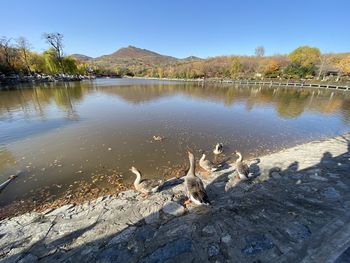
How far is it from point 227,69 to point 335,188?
285ft

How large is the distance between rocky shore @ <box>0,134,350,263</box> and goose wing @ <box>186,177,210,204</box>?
286 mm

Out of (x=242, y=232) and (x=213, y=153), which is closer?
(x=242, y=232)

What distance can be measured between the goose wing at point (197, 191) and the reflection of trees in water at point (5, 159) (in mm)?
7854

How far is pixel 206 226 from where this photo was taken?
3754 mm

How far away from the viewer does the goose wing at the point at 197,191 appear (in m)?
4.33

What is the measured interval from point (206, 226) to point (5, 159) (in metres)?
9.56

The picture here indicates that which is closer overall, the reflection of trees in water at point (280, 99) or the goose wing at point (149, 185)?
the goose wing at point (149, 185)

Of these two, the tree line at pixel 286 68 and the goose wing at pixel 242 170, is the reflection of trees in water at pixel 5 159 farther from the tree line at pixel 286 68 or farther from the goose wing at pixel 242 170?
the tree line at pixel 286 68

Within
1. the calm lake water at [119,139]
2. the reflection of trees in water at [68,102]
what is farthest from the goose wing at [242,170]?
the reflection of trees in water at [68,102]

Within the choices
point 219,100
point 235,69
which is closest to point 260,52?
point 235,69

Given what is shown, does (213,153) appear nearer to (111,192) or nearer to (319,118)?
(111,192)

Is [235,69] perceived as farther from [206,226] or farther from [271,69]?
[206,226]

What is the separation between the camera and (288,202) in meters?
4.41

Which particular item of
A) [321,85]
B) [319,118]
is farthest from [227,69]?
[319,118]
